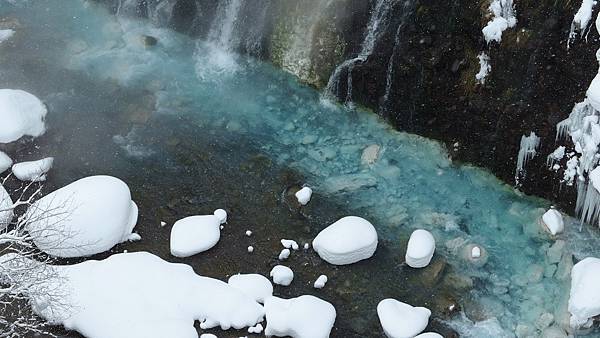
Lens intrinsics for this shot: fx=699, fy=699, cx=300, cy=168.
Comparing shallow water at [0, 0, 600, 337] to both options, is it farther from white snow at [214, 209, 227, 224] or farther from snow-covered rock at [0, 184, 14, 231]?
snow-covered rock at [0, 184, 14, 231]

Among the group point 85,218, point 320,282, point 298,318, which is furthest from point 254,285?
point 85,218

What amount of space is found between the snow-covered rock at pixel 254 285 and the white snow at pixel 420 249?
7.94 feet

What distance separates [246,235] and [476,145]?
15.3 feet

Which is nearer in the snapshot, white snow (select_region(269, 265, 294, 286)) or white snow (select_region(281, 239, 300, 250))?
white snow (select_region(269, 265, 294, 286))

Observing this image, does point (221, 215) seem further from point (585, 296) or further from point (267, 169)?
point (585, 296)

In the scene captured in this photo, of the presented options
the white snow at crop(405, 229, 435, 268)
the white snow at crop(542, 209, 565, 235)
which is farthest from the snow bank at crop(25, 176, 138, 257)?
the white snow at crop(542, 209, 565, 235)

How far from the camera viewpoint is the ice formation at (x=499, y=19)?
12141 mm

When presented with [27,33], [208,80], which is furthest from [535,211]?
[27,33]

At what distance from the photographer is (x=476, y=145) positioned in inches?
521

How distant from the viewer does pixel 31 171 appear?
13.1m

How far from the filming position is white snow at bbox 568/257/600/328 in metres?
10.7

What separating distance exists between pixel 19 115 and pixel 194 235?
4.77 m

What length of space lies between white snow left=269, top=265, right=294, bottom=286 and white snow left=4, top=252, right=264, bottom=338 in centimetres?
66

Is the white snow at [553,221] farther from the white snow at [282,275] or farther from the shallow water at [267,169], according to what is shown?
the white snow at [282,275]
